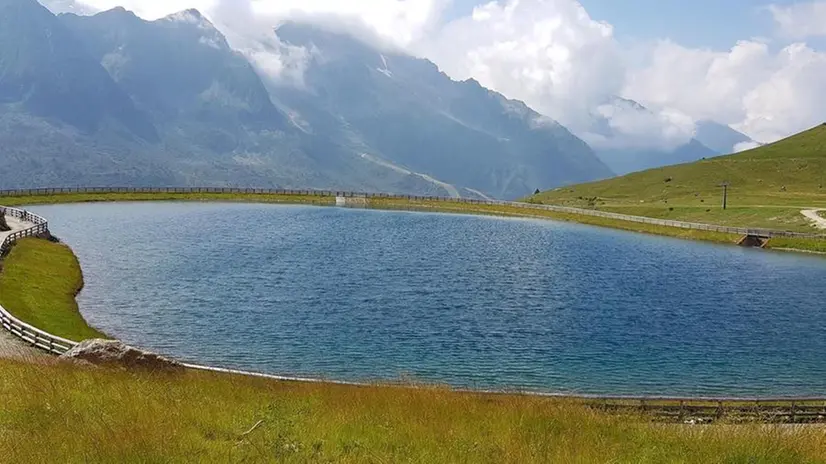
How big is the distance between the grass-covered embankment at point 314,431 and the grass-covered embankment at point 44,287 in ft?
101

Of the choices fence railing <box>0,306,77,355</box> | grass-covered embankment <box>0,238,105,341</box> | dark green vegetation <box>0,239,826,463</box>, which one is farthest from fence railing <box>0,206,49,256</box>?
dark green vegetation <box>0,239,826,463</box>

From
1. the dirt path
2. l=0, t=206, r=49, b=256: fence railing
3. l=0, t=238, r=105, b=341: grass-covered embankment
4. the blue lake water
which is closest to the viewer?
the blue lake water

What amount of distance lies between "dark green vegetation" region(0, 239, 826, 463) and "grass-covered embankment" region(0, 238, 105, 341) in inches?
1157

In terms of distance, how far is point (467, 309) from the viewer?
6500 cm

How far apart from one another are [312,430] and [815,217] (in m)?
164

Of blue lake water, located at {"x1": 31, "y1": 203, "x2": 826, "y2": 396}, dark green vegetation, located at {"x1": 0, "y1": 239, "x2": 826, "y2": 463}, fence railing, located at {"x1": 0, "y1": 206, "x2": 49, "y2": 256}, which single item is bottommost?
blue lake water, located at {"x1": 31, "y1": 203, "x2": 826, "y2": 396}

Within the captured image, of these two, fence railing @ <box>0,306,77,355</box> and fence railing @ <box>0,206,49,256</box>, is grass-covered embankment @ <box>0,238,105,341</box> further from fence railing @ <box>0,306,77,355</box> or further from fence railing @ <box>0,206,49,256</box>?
fence railing @ <box>0,306,77,355</box>

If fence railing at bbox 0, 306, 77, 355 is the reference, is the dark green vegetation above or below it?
above

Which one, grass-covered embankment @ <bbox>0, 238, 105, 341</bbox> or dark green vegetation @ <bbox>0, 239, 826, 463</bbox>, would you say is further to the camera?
grass-covered embankment @ <bbox>0, 238, 105, 341</bbox>

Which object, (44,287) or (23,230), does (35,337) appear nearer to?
(44,287)

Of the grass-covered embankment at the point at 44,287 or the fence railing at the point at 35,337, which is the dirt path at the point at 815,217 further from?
the fence railing at the point at 35,337

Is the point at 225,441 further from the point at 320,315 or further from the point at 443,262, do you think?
the point at 443,262

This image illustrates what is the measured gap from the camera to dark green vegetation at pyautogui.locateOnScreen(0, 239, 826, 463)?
14.6m

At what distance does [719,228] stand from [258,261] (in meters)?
105
